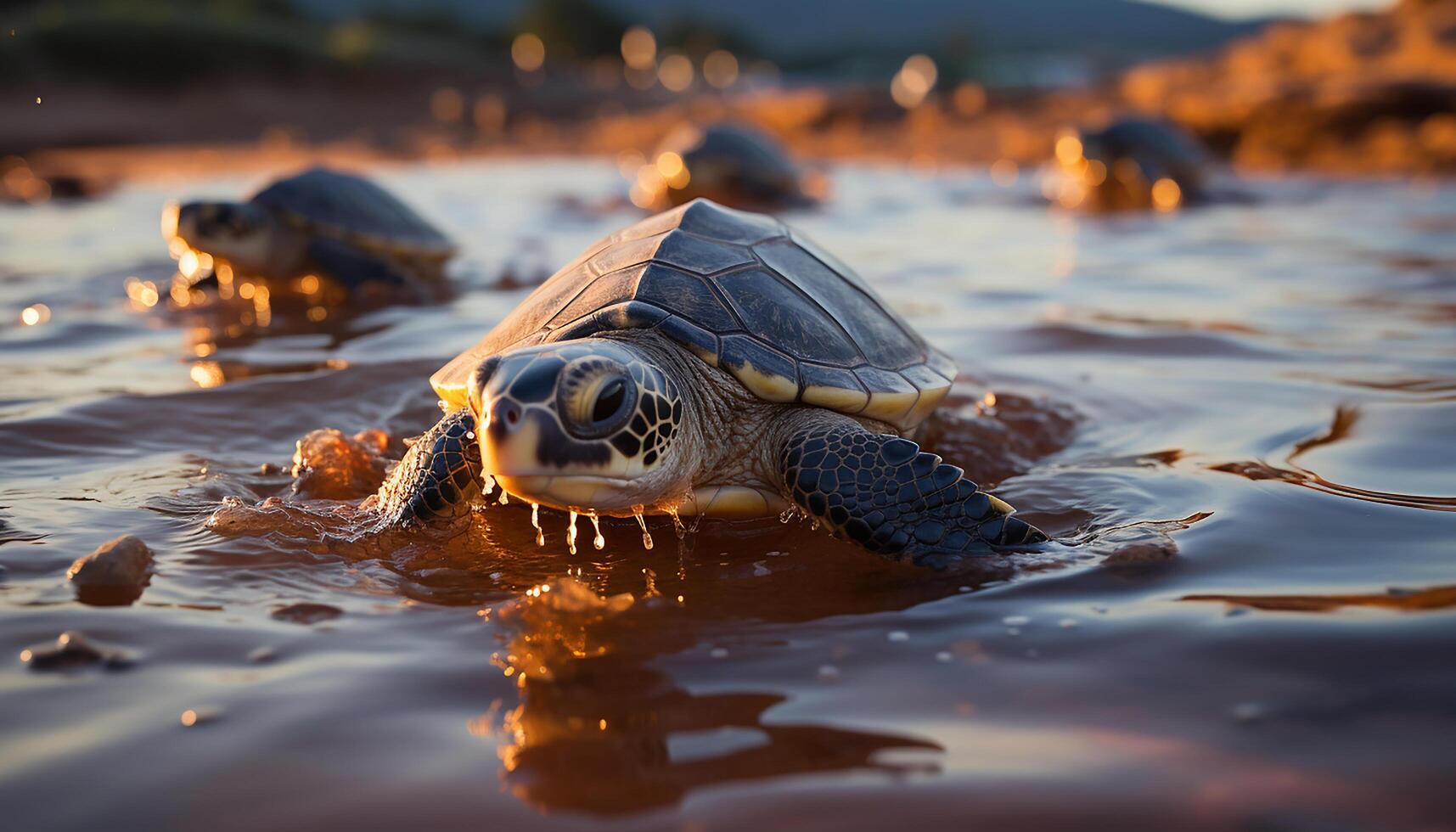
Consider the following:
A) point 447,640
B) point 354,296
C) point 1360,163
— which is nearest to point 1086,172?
point 1360,163

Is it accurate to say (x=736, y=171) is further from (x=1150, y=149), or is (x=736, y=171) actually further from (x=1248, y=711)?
(x=1248, y=711)

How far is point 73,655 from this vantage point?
7.18 ft

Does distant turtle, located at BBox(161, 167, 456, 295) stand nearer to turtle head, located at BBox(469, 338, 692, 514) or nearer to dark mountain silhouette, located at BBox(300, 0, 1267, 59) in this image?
Answer: turtle head, located at BBox(469, 338, 692, 514)

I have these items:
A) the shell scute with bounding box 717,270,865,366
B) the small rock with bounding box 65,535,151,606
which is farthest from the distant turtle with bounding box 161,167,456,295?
the small rock with bounding box 65,535,151,606

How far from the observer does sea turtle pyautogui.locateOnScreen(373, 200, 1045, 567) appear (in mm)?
2463

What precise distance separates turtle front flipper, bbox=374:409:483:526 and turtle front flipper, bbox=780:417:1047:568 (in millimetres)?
836

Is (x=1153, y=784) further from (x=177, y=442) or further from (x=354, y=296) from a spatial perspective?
(x=354, y=296)

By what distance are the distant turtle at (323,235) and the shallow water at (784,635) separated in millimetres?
2130

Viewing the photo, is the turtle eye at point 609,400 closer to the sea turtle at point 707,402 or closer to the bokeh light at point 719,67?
the sea turtle at point 707,402

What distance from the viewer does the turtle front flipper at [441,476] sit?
286 centimetres

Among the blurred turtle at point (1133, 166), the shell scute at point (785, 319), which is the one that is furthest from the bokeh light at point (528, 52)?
the shell scute at point (785, 319)

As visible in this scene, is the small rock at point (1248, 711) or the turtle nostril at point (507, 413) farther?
the turtle nostril at point (507, 413)

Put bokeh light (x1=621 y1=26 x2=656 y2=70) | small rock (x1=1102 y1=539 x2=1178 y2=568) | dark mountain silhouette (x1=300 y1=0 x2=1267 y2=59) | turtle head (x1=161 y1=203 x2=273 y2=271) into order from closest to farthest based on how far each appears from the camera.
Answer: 1. small rock (x1=1102 y1=539 x2=1178 y2=568)
2. turtle head (x1=161 y1=203 x2=273 y2=271)
3. bokeh light (x1=621 y1=26 x2=656 y2=70)
4. dark mountain silhouette (x1=300 y1=0 x2=1267 y2=59)

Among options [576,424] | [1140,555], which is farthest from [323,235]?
[1140,555]
